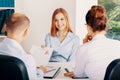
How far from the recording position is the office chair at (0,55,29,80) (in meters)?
1.48

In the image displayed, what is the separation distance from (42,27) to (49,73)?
6.93 ft

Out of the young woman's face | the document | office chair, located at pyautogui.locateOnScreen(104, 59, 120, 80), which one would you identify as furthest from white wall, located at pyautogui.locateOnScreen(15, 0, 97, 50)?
office chair, located at pyautogui.locateOnScreen(104, 59, 120, 80)

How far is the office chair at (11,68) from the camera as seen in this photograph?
4.87 feet

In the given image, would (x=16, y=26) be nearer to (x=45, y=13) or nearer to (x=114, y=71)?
(x=114, y=71)

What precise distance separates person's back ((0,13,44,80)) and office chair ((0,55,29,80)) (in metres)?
0.16

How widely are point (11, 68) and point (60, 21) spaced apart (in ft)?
6.38

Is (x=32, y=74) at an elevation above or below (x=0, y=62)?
below

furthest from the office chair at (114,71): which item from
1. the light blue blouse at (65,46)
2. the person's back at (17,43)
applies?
the light blue blouse at (65,46)

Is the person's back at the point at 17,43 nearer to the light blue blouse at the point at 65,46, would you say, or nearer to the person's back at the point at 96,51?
the person's back at the point at 96,51

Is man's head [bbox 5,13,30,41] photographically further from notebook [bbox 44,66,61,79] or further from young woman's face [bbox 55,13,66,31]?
young woman's face [bbox 55,13,66,31]

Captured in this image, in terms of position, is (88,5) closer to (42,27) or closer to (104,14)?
(42,27)

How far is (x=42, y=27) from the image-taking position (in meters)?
4.08

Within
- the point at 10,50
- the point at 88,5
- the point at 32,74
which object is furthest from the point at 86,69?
the point at 88,5

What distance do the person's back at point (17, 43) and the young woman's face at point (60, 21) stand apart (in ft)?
5.11
